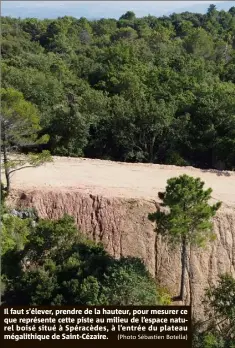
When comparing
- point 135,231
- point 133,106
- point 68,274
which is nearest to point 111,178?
point 135,231

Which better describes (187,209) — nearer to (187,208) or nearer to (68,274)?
(187,208)

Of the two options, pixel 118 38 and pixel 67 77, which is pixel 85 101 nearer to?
pixel 67 77

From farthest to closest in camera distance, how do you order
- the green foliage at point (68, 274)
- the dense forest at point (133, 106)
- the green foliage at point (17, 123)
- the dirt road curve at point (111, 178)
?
the dense forest at point (133, 106)
the dirt road curve at point (111, 178)
the green foliage at point (17, 123)
the green foliage at point (68, 274)

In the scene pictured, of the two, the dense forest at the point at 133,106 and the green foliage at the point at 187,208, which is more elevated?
the dense forest at the point at 133,106

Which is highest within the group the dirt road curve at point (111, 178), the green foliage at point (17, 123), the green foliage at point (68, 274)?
the green foliage at point (17, 123)

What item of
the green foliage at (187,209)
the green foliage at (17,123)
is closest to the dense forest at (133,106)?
the green foliage at (17,123)

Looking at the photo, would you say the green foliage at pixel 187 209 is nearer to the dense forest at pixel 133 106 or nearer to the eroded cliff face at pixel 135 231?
the eroded cliff face at pixel 135 231

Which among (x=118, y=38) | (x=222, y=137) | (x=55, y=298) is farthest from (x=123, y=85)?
(x=118, y=38)
